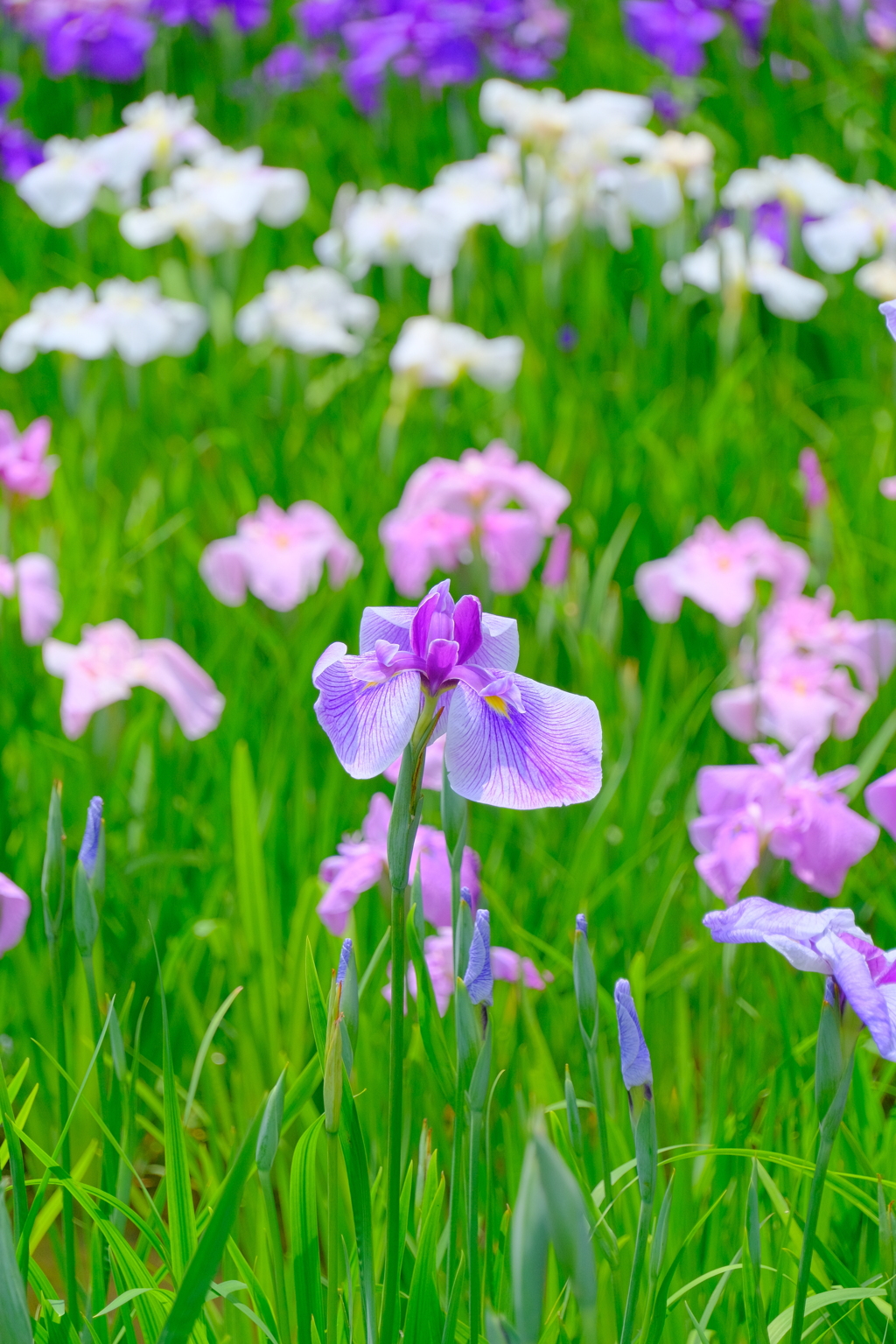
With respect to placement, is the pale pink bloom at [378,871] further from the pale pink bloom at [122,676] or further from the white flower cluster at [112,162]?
the white flower cluster at [112,162]

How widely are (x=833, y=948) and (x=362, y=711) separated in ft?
0.94

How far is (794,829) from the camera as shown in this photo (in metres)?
1.16

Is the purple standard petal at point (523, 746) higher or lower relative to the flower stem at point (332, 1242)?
higher

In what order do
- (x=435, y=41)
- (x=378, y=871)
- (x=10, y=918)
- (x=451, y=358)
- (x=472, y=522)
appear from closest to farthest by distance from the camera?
(x=10, y=918) < (x=378, y=871) < (x=472, y=522) < (x=451, y=358) < (x=435, y=41)

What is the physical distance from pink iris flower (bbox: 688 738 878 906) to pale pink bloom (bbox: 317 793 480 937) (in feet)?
0.73

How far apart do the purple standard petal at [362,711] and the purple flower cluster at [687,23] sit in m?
3.70

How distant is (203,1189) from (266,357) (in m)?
2.16

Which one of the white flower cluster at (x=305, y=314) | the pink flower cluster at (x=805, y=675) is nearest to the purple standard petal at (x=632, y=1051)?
the pink flower cluster at (x=805, y=675)

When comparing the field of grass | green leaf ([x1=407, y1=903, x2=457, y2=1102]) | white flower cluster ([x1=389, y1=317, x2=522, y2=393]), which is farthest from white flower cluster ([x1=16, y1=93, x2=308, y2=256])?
green leaf ([x1=407, y1=903, x2=457, y2=1102])

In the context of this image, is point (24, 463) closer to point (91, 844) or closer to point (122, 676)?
point (122, 676)

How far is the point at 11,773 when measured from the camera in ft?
5.42

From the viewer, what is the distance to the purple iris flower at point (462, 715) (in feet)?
2.24

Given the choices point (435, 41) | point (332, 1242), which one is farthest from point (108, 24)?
point (332, 1242)

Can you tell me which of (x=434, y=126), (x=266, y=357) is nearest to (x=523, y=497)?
(x=266, y=357)
